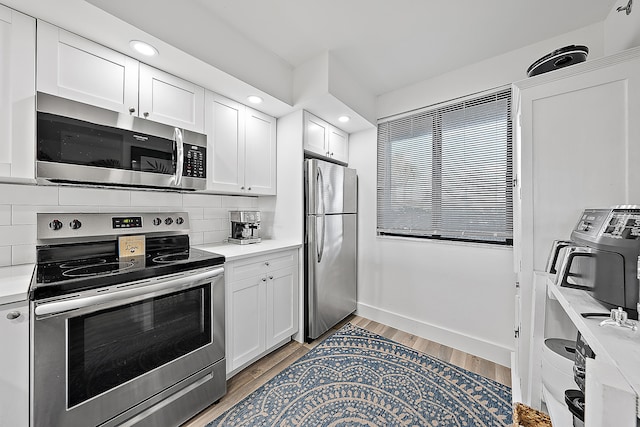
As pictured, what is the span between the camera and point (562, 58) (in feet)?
4.71

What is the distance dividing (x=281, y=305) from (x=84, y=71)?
6.81ft

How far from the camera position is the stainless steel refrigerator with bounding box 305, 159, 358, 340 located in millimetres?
2471

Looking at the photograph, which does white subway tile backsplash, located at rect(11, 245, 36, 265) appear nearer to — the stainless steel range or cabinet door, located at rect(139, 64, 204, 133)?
the stainless steel range

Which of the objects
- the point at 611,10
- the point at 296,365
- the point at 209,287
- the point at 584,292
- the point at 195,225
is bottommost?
the point at 296,365

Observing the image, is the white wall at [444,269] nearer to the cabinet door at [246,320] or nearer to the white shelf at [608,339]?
the white shelf at [608,339]

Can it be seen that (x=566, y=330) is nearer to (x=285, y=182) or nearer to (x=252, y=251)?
(x=252, y=251)

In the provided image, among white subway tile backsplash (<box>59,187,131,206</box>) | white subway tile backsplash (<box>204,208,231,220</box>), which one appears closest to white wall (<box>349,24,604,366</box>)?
white subway tile backsplash (<box>204,208,231,220</box>)

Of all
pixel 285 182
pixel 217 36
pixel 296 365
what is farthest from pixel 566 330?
pixel 217 36

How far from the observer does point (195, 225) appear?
2.27 m

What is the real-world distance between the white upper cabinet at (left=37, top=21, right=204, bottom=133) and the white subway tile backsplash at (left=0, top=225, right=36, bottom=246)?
2.61ft

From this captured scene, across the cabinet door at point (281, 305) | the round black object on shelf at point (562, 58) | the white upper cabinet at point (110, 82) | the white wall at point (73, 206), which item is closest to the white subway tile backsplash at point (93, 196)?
the white wall at point (73, 206)

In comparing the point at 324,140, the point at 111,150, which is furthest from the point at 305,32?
the point at 111,150

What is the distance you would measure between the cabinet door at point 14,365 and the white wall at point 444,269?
8.71ft

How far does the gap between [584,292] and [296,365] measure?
1892mm
